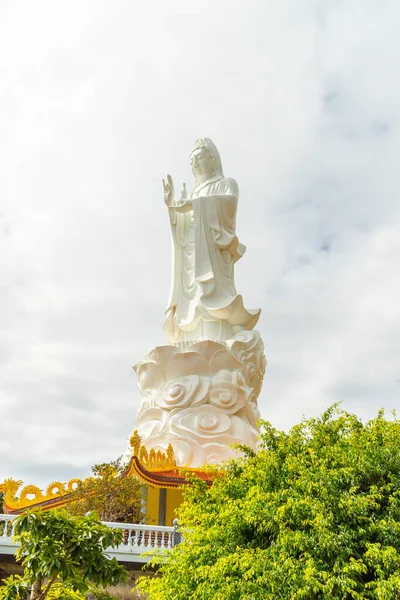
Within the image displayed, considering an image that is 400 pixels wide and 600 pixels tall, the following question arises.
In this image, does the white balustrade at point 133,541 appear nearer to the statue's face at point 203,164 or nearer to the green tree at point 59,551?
the green tree at point 59,551

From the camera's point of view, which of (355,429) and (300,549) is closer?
(300,549)

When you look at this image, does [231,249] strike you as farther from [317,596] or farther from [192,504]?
[317,596]

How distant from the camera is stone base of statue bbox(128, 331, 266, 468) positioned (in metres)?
14.3

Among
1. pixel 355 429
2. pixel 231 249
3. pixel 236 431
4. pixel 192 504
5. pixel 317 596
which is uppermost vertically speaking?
pixel 231 249

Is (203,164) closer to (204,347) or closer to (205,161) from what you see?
(205,161)

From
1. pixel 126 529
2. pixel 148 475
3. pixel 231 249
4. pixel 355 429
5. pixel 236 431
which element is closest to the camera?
pixel 355 429

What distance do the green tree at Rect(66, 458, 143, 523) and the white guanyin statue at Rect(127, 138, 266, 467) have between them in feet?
7.19

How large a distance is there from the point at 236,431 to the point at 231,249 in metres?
5.94

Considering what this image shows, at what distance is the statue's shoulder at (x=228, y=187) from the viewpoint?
18.4 meters

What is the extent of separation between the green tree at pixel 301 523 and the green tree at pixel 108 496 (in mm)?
3841

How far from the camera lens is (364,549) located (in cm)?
622

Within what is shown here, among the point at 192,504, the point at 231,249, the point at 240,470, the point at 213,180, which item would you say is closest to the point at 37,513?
the point at 192,504

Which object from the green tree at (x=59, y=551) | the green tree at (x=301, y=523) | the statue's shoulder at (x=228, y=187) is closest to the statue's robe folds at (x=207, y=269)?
the statue's shoulder at (x=228, y=187)

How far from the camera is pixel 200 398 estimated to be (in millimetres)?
14969
